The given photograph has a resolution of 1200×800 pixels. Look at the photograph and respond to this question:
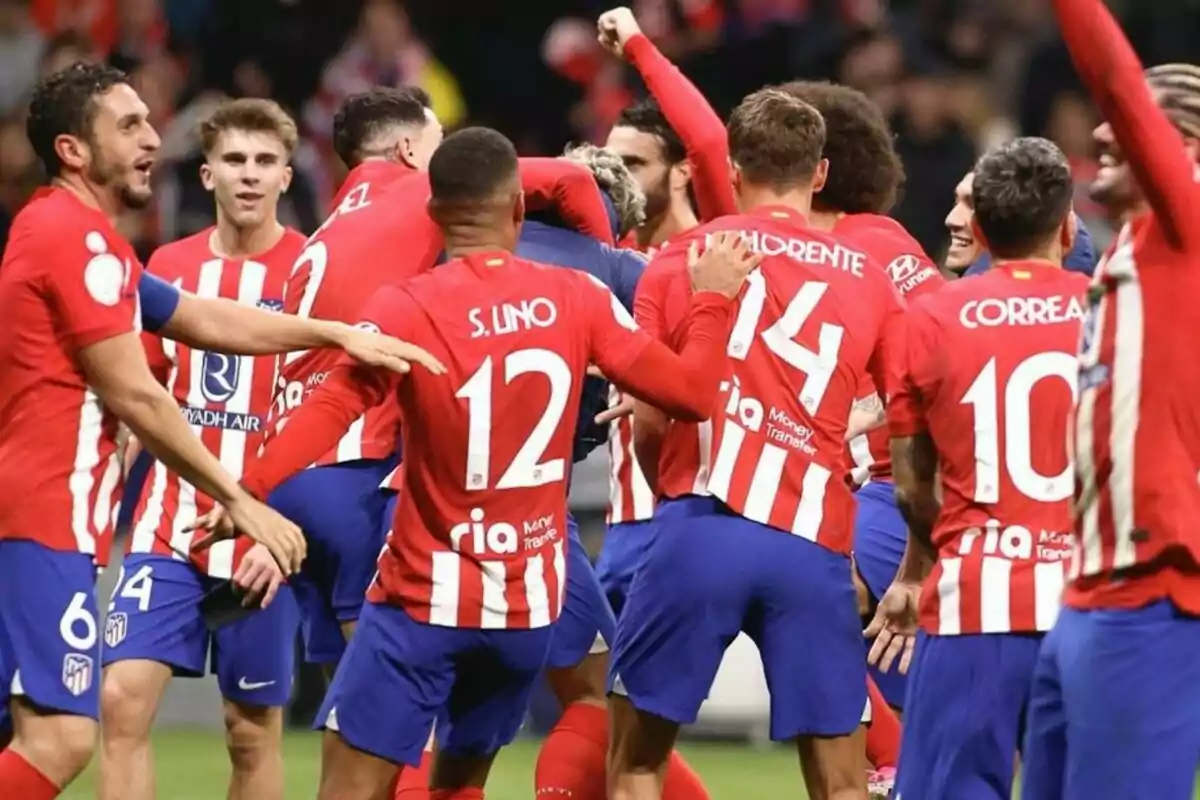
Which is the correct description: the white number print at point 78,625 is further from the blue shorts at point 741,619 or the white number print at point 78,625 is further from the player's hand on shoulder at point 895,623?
the player's hand on shoulder at point 895,623

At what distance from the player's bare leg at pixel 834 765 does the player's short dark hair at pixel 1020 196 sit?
1459 mm

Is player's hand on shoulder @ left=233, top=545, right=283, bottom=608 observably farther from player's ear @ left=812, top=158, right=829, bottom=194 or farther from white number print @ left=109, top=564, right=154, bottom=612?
player's ear @ left=812, top=158, right=829, bottom=194

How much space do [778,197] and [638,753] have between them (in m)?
1.62

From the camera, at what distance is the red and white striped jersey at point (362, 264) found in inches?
291

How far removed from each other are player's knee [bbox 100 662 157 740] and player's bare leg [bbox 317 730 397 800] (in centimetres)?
200

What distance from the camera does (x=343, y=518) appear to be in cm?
745

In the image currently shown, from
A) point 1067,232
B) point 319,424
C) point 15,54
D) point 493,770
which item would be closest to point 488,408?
point 319,424

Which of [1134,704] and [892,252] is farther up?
[892,252]

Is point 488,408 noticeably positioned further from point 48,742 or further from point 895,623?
point 48,742

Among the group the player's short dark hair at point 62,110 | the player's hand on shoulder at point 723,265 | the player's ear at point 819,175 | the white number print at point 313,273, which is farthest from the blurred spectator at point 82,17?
the player's hand on shoulder at point 723,265

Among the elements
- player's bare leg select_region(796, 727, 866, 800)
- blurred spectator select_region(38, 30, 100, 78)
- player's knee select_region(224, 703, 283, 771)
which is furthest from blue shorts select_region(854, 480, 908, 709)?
blurred spectator select_region(38, 30, 100, 78)

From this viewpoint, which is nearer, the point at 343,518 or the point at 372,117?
the point at 343,518

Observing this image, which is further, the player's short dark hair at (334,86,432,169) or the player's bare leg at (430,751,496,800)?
the player's short dark hair at (334,86,432,169)

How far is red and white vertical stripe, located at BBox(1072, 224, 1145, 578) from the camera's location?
483 cm
